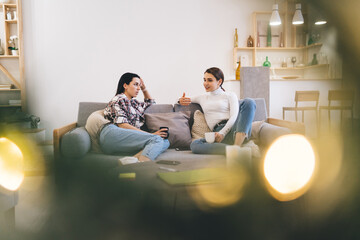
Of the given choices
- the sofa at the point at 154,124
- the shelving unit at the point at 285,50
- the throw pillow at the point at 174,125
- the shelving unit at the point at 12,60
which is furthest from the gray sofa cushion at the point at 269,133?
the shelving unit at the point at 12,60

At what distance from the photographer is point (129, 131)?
6.71 feet

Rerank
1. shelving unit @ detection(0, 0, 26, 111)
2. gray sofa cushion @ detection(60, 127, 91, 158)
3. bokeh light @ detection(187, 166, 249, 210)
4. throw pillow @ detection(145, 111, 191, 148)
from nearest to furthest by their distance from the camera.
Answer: bokeh light @ detection(187, 166, 249, 210), gray sofa cushion @ detection(60, 127, 91, 158), throw pillow @ detection(145, 111, 191, 148), shelving unit @ detection(0, 0, 26, 111)

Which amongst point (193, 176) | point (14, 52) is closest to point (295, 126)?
point (193, 176)

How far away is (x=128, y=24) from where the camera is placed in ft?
14.7

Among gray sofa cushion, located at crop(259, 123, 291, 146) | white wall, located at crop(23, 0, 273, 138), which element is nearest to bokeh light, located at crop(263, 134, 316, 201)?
gray sofa cushion, located at crop(259, 123, 291, 146)

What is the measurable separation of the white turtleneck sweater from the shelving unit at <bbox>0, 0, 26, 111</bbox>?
3238 mm

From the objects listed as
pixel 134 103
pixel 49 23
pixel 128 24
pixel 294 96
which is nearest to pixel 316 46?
pixel 294 96

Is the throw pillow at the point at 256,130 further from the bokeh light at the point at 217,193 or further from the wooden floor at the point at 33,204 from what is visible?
the wooden floor at the point at 33,204

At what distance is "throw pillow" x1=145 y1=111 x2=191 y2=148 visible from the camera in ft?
7.36

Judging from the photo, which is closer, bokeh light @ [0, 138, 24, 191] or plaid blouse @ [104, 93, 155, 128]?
bokeh light @ [0, 138, 24, 191]

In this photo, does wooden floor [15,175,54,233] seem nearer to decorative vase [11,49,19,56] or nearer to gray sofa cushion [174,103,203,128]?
gray sofa cushion [174,103,203,128]

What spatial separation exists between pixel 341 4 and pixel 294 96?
133 inches

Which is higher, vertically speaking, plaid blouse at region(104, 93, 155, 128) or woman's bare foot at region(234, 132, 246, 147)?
plaid blouse at region(104, 93, 155, 128)

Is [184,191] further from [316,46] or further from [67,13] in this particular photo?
[316,46]
